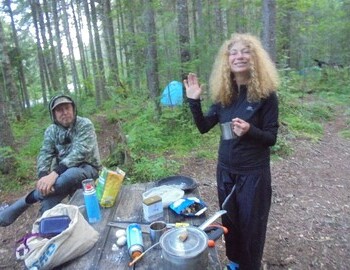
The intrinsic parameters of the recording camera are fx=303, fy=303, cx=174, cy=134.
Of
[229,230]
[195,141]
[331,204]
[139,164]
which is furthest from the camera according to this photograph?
[195,141]

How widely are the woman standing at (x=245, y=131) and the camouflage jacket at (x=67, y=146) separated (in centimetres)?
178

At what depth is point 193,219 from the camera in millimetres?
2441

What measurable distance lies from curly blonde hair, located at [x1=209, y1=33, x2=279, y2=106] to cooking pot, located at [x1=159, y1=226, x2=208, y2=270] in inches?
50.1

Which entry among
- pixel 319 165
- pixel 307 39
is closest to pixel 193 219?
pixel 319 165

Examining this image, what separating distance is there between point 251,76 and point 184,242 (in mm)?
1497

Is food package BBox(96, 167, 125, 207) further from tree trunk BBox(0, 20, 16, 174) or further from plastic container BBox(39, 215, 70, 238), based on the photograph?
→ tree trunk BBox(0, 20, 16, 174)

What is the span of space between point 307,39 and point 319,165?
14998 mm

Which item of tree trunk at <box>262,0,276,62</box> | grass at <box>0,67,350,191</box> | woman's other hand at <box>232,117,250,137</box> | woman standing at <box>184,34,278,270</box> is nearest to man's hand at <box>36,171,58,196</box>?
woman standing at <box>184,34,278,270</box>

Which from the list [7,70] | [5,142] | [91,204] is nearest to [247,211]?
[91,204]

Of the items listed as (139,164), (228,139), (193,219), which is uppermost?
(228,139)

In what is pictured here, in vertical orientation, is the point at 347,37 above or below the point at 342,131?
above

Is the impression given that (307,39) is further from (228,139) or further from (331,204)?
(228,139)

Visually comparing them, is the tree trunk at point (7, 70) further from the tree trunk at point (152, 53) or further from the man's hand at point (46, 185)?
the man's hand at point (46, 185)

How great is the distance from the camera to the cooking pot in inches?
63.2
